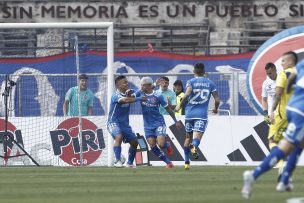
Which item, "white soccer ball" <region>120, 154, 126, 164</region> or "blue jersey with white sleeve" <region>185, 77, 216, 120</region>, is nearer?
"blue jersey with white sleeve" <region>185, 77, 216, 120</region>

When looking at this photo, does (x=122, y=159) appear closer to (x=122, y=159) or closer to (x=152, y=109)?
(x=122, y=159)

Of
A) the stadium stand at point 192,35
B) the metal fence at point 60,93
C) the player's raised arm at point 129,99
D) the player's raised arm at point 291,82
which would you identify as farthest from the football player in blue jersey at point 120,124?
the stadium stand at point 192,35

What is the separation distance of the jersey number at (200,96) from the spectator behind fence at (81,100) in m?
3.91

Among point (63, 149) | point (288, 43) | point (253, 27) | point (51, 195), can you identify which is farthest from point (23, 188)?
point (253, 27)

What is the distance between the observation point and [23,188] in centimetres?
1642

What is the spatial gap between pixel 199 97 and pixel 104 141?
12.6 feet

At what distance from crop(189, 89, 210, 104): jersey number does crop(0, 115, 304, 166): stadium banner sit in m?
2.98

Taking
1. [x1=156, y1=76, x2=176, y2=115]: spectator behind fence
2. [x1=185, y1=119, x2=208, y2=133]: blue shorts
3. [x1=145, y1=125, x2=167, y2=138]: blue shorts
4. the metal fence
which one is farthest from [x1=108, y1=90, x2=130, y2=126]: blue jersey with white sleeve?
[x1=156, y1=76, x2=176, y2=115]: spectator behind fence

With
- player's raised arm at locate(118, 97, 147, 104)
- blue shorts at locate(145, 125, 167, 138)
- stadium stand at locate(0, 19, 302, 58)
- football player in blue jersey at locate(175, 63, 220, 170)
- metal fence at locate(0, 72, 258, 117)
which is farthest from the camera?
stadium stand at locate(0, 19, 302, 58)

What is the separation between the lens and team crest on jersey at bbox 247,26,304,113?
27.1m

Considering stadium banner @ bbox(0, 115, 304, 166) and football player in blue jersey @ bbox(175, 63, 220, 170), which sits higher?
football player in blue jersey @ bbox(175, 63, 220, 170)

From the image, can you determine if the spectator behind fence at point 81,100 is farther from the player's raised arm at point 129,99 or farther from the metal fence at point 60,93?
the player's raised arm at point 129,99

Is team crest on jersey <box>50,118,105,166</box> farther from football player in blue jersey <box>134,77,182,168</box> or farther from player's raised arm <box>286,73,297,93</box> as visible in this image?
player's raised arm <box>286,73,297,93</box>

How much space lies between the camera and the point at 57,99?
2759 centimetres
